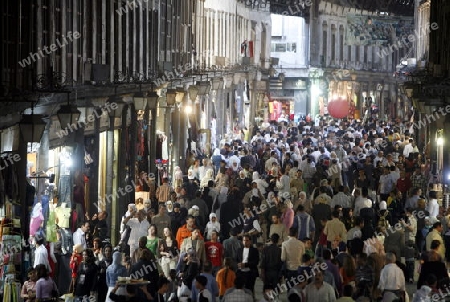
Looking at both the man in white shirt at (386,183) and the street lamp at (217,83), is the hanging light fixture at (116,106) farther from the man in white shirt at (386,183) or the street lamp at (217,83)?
the street lamp at (217,83)

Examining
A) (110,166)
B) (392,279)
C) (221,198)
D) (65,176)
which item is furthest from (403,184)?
(392,279)

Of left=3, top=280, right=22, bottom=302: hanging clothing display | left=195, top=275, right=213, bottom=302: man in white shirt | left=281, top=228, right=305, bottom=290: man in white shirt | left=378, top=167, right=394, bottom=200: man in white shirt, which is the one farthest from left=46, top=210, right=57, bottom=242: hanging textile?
left=378, top=167, right=394, bottom=200: man in white shirt

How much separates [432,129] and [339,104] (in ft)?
46.0

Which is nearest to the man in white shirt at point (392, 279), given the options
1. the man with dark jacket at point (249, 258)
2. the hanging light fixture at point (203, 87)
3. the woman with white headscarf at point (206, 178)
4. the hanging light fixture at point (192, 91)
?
the man with dark jacket at point (249, 258)

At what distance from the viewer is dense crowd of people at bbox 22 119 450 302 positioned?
18922 millimetres

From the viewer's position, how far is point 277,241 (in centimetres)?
2230

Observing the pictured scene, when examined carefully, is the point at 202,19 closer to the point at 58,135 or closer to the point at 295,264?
the point at 58,135

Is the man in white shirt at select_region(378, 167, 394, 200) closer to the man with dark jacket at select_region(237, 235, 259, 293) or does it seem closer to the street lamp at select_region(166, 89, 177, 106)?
the street lamp at select_region(166, 89, 177, 106)

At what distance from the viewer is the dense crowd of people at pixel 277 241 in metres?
18.9

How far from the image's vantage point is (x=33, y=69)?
2348 centimetres

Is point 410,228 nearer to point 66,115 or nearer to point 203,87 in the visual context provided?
point 66,115

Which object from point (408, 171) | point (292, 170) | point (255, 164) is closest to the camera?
point (292, 170)

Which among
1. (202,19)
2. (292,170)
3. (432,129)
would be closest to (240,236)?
(292,170)

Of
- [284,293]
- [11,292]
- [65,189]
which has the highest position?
[65,189]
